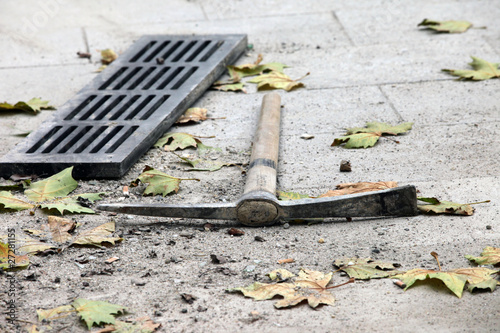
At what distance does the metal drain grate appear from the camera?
265 centimetres

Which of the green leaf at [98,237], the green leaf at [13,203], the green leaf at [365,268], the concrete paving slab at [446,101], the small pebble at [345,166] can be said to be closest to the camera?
the green leaf at [365,268]

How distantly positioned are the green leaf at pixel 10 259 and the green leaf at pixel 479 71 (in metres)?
2.78

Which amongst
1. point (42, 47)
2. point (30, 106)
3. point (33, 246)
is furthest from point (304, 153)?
point (42, 47)

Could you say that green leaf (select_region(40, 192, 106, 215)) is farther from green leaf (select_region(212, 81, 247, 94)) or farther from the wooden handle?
green leaf (select_region(212, 81, 247, 94))

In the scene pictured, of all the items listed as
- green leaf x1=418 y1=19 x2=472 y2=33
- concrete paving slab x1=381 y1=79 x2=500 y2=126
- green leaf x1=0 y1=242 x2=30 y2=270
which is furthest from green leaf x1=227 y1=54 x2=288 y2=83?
green leaf x1=0 y1=242 x2=30 y2=270

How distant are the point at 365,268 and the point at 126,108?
6.14 feet

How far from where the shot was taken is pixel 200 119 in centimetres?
322

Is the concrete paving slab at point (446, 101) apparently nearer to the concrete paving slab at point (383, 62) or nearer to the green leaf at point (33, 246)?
the concrete paving slab at point (383, 62)

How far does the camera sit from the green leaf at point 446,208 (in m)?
2.20

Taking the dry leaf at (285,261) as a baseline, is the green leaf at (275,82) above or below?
above

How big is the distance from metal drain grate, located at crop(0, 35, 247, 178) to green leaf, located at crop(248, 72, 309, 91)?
0.98 feet

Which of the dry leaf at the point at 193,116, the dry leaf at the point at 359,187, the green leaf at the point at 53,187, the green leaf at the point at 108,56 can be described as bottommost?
the dry leaf at the point at 359,187

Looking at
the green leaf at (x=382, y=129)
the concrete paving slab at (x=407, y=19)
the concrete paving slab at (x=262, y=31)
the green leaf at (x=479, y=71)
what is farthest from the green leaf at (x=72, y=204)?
the concrete paving slab at (x=407, y=19)

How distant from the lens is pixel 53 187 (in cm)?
249
